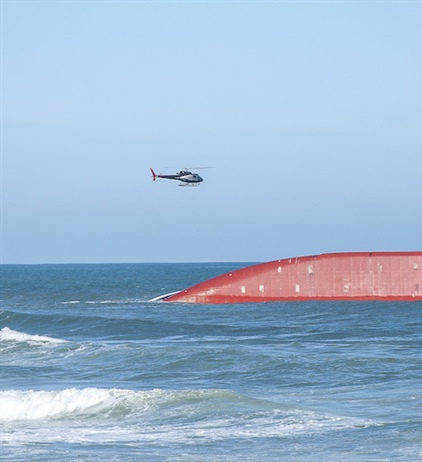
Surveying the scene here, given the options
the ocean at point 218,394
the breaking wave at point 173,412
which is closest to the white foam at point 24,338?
the ocean at point 218,394

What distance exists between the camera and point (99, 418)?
20234 mm

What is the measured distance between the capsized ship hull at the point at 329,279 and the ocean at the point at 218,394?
40.7ft

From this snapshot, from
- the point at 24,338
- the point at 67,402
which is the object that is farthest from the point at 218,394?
the point at 24,338

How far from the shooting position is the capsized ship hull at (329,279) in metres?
54.4

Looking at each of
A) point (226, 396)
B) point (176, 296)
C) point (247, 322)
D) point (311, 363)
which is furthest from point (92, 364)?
point (176, 296)

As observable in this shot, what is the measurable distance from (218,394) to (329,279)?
34858 millimetres

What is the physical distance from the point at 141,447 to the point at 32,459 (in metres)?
1.84

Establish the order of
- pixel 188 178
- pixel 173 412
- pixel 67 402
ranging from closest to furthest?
pixel 173 412, pixel 67 402, pixel 188 178

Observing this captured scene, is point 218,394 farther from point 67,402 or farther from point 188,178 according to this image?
point 188,178

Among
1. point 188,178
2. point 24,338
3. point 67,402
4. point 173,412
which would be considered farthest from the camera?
point 188,178

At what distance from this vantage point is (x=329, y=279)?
183 feet

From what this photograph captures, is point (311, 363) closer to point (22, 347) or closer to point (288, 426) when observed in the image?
point (288, 426)

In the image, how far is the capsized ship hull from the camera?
179 feet

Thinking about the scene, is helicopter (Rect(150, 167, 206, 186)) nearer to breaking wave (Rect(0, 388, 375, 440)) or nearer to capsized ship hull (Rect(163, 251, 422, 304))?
capsized ship hull (Rect(163, 251, 422, 304))
